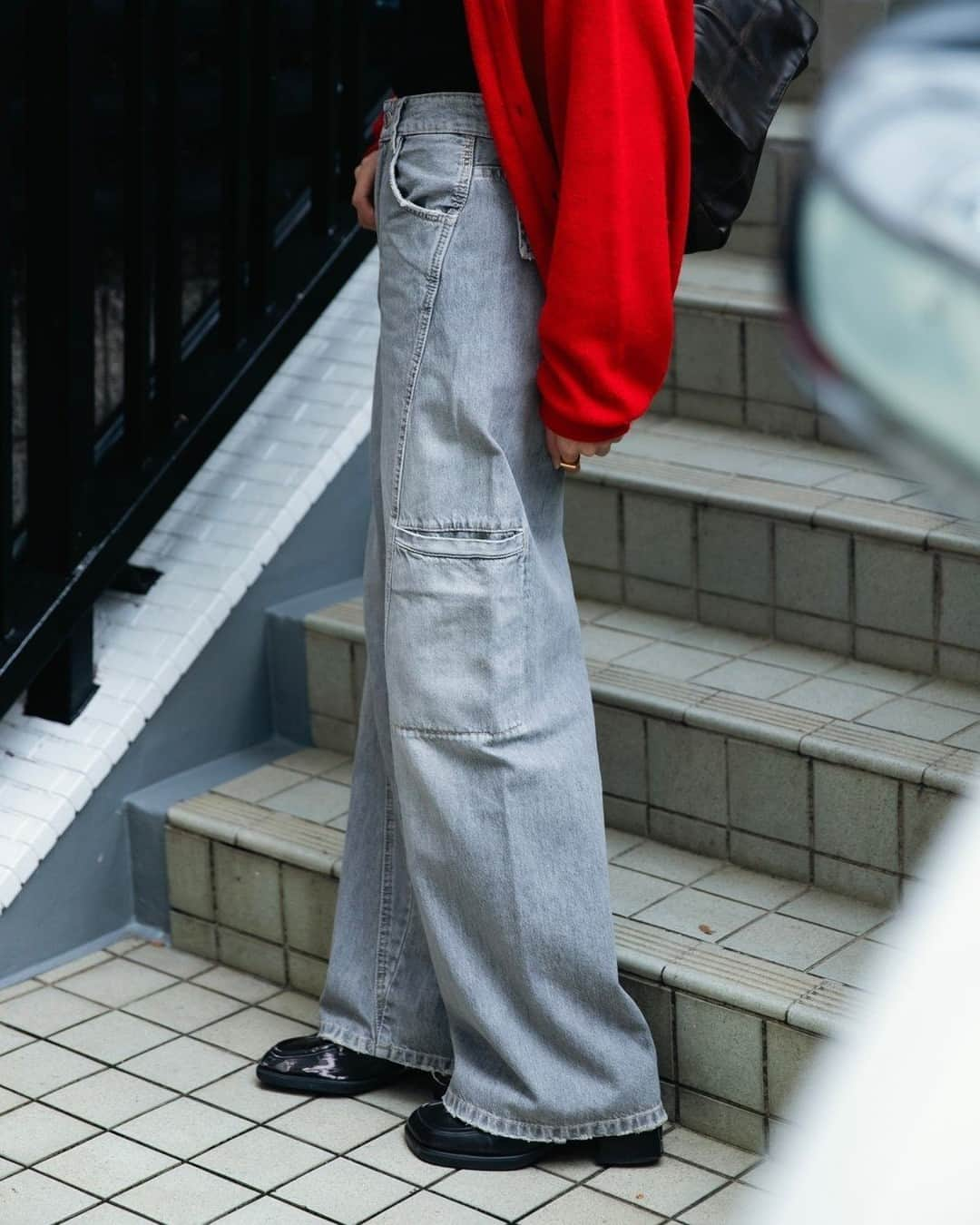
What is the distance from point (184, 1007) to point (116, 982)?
0.15 m

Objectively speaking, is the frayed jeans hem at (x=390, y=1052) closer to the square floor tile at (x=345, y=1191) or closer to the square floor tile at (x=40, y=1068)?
the square floor tile at (x=345, y=1191)

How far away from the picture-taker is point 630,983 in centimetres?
255

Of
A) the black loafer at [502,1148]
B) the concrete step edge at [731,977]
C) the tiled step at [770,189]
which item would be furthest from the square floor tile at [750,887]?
the tiled step at [770,189]

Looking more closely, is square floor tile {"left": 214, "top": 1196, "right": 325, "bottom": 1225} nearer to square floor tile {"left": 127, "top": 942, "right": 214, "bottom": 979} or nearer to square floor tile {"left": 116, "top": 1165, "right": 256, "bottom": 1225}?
square floor tile {"left": 116, "top": 1165, "right": 256, "bottom": 1225}

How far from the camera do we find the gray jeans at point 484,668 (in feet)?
7.30

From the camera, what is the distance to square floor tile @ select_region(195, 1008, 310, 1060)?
9.25 feet

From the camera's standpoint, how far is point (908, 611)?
2908 mm

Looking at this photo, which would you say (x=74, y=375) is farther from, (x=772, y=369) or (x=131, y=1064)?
(x=772, y=369)

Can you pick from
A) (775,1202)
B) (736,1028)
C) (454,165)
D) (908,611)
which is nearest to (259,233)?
(454,165)

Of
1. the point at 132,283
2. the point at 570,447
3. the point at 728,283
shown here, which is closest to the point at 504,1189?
the point at 570,447

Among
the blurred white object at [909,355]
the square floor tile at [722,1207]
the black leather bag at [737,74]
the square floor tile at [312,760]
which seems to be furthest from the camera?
the square floor tile at [312,760]

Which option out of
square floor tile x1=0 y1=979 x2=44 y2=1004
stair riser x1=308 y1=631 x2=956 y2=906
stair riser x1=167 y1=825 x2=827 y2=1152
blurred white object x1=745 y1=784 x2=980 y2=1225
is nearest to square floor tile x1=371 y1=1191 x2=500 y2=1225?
stair riser x1=167 y1=825 x2=827 y2=1152

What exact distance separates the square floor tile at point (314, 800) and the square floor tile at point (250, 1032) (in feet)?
1.11

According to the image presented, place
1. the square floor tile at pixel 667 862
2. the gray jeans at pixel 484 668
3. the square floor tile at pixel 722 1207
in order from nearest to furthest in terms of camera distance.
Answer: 1. the gray jeans at pixel 484 668
2. the square floor tile at pixel 722 1207
3. the square floor tile at pixel 667 862
